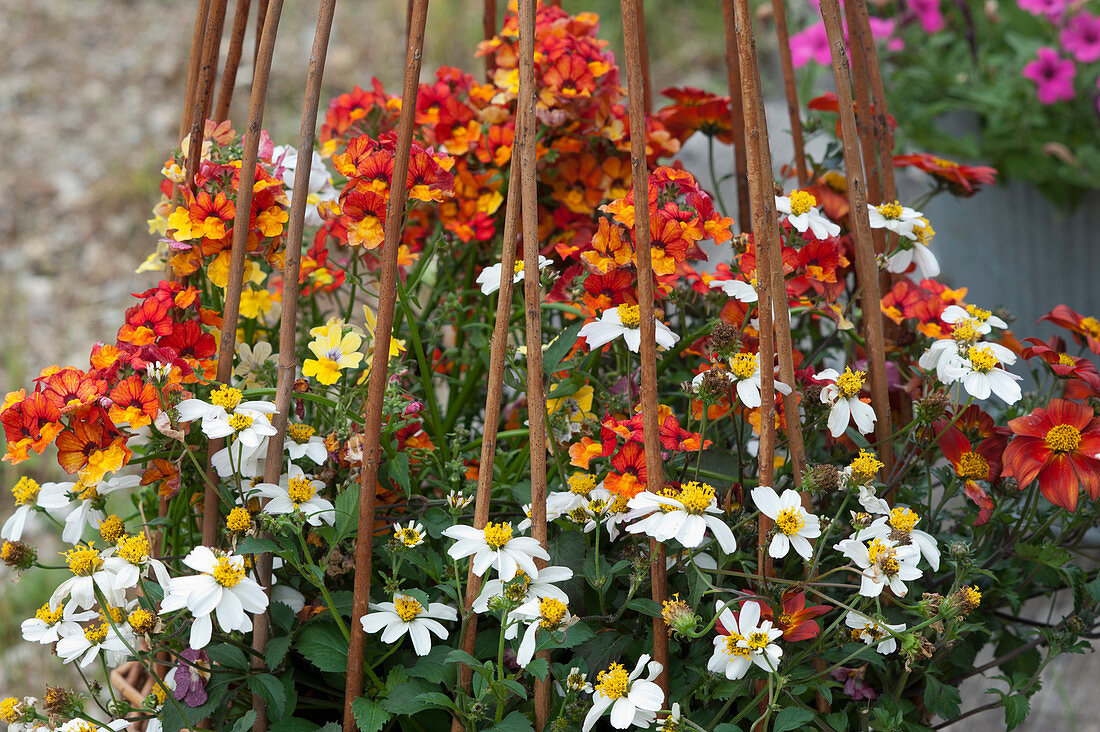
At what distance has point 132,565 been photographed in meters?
0.66

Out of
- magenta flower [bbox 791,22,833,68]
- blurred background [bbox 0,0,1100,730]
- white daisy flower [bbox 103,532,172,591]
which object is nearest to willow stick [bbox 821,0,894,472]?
white daisy flower [bbox 103,532,172,591]

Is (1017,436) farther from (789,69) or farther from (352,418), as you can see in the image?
(352,418)

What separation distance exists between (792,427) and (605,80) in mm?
481

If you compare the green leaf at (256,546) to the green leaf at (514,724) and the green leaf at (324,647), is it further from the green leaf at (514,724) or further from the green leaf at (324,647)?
the green leaf at (514,724)

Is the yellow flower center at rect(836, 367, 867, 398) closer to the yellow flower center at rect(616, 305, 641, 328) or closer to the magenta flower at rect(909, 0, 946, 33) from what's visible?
the yellow flower center at rect(616, 305, 641, 328)

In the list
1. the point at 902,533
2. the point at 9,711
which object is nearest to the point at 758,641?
the point at 902,533

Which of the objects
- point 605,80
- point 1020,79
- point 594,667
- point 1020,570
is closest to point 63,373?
point 594,667

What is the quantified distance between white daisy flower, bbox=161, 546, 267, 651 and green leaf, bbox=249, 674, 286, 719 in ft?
0.24

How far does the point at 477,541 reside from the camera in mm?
616

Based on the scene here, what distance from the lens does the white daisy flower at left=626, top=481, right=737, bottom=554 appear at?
0.59 metres

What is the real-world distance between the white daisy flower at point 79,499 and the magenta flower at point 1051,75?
190 cm

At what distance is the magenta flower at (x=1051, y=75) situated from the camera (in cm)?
185

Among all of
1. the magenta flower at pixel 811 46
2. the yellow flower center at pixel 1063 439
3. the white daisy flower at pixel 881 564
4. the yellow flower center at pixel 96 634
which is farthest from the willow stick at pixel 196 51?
the magenta flower at pixel 811 46

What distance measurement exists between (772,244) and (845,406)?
0.14 metres
